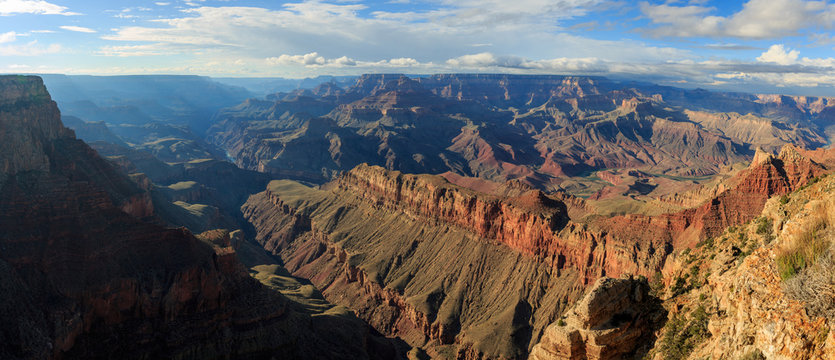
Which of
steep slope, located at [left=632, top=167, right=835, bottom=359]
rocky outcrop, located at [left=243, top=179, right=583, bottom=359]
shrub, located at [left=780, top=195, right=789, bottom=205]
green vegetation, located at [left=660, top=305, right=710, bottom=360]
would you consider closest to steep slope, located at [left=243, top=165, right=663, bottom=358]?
rocky outcrop, located at [left=243, top=179, right=583, bottom=359]

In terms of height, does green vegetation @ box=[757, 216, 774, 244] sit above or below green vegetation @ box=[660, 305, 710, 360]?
above

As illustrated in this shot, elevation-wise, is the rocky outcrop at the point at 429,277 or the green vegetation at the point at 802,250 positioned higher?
the green vegetation at the point at 802,250

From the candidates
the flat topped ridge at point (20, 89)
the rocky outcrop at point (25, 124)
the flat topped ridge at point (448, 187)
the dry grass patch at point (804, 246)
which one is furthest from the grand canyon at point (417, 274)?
the flat topped ridge at point (448, 187)

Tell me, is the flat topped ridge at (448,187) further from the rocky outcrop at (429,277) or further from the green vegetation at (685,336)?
the green vegetation at (685,336)

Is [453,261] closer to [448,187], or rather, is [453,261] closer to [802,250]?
[448,187]

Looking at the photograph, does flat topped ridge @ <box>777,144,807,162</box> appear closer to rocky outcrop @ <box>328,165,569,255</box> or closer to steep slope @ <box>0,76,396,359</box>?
rocky outcrop @ <box>328,165,569,255</box>

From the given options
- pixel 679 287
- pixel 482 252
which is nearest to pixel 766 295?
pixel 679 287

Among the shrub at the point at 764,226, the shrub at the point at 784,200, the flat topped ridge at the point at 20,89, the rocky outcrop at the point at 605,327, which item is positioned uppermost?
the flat topped ridge at the point at 20,89
